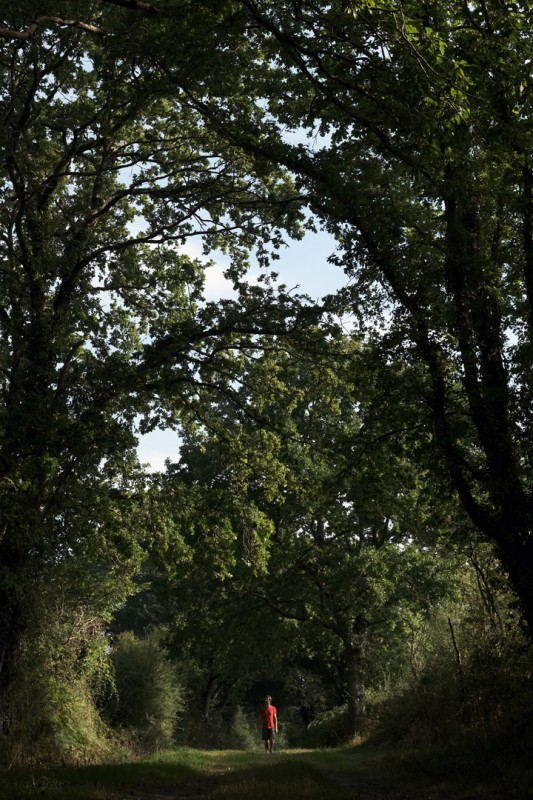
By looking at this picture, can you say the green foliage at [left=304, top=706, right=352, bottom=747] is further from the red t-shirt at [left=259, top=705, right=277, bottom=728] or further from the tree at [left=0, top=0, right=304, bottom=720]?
the tree at [left=0, top=0, right=304, bottom=720]

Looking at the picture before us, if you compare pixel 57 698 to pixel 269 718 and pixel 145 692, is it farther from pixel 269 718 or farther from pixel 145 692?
pixel 145 692

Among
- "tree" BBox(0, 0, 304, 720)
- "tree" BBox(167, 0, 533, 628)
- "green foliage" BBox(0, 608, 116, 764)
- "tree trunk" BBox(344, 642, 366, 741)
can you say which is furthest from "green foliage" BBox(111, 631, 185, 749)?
"tree" BBox(167, 0, 533, 628)

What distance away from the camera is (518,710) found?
12.1 metres

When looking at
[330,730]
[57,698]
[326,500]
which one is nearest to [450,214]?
[326,500]

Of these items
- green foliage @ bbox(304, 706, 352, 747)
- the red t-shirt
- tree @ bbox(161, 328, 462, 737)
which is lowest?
green foliage @ bbox(304, 706, 352, 747)

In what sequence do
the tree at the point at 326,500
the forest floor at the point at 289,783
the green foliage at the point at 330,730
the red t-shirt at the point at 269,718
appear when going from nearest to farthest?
the forest floor at the point at 289,783
the tree at the point at 326,500
the red t-shirt at the point at 269,718
the green foliage at the point at 330,730

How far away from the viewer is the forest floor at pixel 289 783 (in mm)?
9047

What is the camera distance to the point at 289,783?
10.4 meters

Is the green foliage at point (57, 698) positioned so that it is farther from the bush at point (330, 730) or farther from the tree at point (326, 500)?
the bush at point (330, 730)

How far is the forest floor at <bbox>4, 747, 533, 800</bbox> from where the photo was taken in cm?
905

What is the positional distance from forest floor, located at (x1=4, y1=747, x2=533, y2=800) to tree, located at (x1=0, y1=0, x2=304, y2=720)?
12.7 ft

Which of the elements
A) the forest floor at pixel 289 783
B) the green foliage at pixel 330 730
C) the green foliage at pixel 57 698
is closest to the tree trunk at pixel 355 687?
the green foliage at pixel 330 730

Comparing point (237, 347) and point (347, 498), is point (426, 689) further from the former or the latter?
point (237, 347)

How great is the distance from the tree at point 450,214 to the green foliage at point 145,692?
18945 mm
